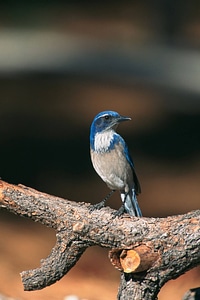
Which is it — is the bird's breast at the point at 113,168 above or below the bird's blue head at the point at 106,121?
below

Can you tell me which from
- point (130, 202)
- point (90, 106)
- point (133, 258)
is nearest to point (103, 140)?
point (130, 202)

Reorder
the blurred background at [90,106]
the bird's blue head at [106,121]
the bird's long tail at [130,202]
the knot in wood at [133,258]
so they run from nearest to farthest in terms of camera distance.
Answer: the knot in wood at [133,258] → the bird's blue head at [106,121] → the bird's long tail at [130,202] → the blurred background at [90,106]

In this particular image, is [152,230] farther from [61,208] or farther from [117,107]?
[117,107]

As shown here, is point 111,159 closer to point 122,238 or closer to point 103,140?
point 103,140

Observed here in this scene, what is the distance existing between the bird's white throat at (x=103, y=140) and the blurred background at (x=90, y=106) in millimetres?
1166

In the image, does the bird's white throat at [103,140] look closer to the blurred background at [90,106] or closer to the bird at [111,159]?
the bird at [111,159]

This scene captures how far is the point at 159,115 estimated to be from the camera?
18.9ft

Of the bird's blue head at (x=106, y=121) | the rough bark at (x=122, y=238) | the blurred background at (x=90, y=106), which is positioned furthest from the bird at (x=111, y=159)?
the blurred background at (x=90, y=106)

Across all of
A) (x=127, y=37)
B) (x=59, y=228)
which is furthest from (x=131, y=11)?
(x=59, y=228)

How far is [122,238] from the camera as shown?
2.62 m

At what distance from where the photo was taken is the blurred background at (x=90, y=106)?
14.1ft

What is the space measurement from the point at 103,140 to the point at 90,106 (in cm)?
296

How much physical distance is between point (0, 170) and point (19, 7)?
381 centimetres

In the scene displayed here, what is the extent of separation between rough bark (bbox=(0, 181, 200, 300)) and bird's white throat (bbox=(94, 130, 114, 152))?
261 mm
